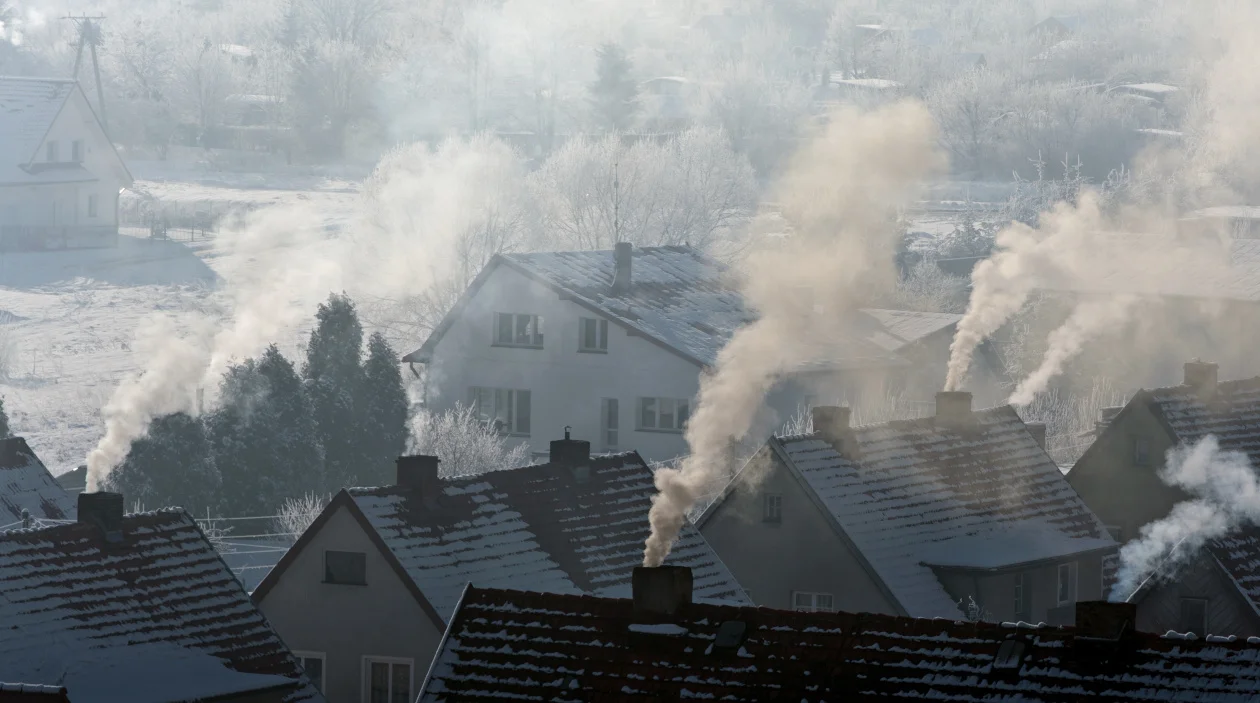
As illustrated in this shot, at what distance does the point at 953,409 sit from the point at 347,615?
11.9 meters

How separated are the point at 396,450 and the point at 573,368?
39.9 ft

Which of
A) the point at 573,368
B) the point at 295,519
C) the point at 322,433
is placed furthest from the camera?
the point at 573,368

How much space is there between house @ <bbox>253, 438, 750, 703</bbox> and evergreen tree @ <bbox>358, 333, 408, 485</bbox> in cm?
2059

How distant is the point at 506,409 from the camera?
66.5 metres

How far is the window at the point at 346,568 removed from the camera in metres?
31.2

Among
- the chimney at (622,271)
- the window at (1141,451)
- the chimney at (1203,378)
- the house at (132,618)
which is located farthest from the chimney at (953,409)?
the chimney at (622,271)

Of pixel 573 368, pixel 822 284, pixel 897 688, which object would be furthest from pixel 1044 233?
pixel 897 688

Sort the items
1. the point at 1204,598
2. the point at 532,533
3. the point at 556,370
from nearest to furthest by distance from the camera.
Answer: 1. the point at 1204,598
2. the point at 532,533
3. the point at 556,370

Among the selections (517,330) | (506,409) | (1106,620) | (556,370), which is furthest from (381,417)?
(1106,620)

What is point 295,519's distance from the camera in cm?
4762

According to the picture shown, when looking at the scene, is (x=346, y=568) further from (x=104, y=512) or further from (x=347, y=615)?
(x=104, y=512)

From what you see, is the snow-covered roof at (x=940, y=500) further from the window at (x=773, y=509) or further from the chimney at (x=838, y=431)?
the window at (x=773, y=509)

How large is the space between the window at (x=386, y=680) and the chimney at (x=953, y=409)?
11.5 metres

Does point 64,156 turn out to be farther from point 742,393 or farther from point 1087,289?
point 742,393
